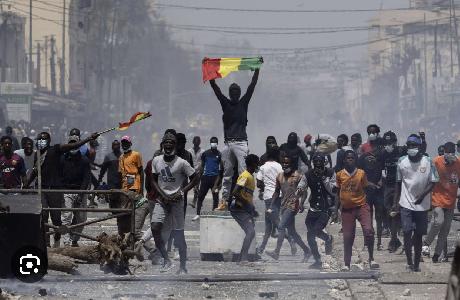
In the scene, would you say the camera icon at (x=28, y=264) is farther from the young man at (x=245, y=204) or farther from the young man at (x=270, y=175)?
the young man at (x=270, y=175)

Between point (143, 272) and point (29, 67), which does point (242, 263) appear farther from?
point (29, 67)

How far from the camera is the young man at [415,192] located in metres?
14.6

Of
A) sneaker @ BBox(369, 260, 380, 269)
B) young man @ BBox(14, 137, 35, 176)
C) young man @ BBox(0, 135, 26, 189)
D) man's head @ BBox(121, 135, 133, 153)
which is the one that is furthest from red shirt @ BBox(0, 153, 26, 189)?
sneaker @ BBox(369, 260, 380, 269)

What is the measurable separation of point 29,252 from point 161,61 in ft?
384

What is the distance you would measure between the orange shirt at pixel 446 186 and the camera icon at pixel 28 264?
6.71m

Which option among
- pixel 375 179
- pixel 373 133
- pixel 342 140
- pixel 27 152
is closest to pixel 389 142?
pixel 373 133

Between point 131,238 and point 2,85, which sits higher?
point 2,85

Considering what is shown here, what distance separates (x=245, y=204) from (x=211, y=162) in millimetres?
5676

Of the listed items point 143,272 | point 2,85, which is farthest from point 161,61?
point 143,272

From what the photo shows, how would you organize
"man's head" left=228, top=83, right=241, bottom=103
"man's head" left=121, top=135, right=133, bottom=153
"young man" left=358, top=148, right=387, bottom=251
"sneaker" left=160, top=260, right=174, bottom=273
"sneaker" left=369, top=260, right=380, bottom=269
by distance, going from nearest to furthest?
"sneaker" left=160, top=260, right=174, bottom=273 < "sneaker" left=369, top=260, right=380, bottom=269 < "man's head" left=121, top=135, right=133, bottom=153 < "man's head" left=228, top=83, right=241, bottom=103 < "young man" left=358, top=148, right=387, bottom=251

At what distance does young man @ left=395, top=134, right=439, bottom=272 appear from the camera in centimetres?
1459

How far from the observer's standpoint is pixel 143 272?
46.7ft

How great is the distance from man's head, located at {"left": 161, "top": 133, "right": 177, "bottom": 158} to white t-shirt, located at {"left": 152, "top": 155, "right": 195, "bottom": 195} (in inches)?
4.5

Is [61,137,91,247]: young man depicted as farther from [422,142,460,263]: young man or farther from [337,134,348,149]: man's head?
[337,134,348,149]: man's head
